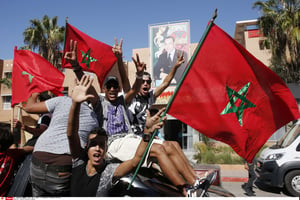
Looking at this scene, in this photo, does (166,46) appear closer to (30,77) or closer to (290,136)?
(290,136)

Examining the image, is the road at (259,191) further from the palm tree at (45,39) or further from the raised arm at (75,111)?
the palm tree at (45,39)

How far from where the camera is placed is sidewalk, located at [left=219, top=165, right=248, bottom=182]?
9.58m

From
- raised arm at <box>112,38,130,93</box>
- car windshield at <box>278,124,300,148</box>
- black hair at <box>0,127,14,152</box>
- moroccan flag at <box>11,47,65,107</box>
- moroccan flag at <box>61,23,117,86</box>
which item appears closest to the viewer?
black hair at <box>0,127,14,152</box>

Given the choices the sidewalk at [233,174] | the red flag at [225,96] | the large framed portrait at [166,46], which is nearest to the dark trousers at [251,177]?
the sidewalk at [233,174]

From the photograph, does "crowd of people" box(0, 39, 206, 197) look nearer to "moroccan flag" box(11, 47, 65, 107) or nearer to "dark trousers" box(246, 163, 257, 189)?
"moroccan flag" box(11, 47, 65, 107)

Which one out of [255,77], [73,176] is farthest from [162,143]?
[255,77]

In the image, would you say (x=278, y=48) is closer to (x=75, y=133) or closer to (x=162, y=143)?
(x=162, y=143)

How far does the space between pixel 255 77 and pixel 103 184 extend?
1.95 m

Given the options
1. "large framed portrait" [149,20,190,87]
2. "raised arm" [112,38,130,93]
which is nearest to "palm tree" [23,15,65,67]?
"large framed portrait" [149,20,190,87]

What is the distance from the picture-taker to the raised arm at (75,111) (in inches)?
85.4

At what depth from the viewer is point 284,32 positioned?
15.4m

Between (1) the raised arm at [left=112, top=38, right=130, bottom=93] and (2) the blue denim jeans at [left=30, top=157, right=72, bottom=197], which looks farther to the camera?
(1) the raised arm at [left=112, top=38, right=130, bottom=93]

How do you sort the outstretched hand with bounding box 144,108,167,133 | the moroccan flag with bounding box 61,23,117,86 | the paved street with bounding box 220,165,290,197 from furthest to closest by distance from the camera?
the paved street with bounding box 220,165,290,197, the moroccan flag with bounding box 61,23,117,86, the outstretched hand with bounding box 144,108,167,133

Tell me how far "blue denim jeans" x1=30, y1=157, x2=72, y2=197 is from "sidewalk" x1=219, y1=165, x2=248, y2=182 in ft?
27.1
